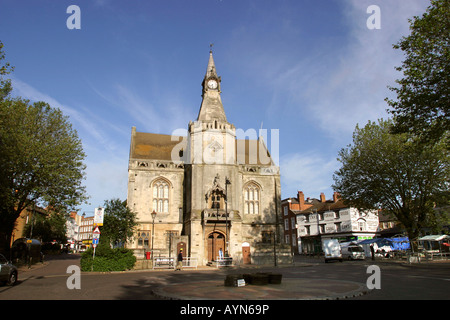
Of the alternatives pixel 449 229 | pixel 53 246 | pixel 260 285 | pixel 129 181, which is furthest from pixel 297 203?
pixel 260 285

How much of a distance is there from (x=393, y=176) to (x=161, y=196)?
2704 cm

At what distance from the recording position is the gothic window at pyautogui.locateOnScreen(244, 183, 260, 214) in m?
42.5

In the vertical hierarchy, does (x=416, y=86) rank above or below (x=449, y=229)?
above

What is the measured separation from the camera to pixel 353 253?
44.2 m

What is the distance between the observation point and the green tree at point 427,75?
60.0 feet

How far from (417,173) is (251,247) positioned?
18639 mm

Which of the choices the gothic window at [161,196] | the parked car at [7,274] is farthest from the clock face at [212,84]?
the parked car at [7,274]

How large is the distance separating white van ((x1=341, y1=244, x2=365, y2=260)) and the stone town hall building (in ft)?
36.5

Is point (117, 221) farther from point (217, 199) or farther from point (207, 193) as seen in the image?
point (217, 199)

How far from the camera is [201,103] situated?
4419cm

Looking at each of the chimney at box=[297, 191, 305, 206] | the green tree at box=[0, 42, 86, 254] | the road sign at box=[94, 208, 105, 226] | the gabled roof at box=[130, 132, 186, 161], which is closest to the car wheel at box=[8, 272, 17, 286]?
the road sign at box=[94, 208, 105, 226]

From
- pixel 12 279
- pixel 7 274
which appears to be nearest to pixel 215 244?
pixel 12 279

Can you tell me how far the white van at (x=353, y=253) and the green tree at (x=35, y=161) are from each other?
34.9 m
